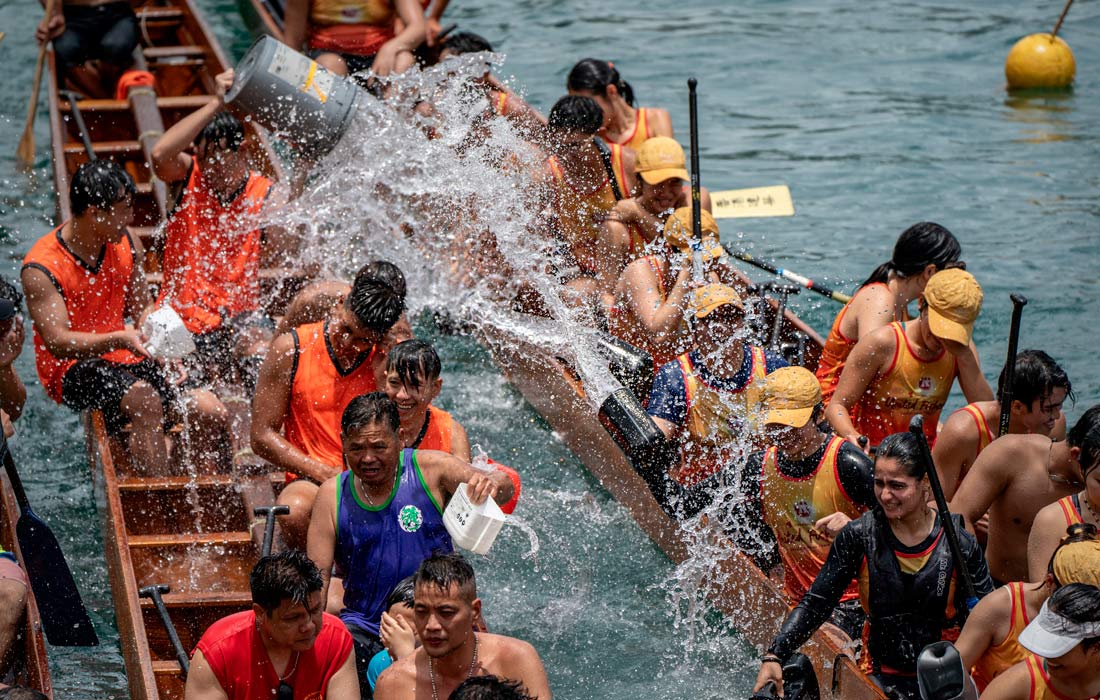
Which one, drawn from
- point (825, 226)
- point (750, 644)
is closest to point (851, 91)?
point (825, 226)

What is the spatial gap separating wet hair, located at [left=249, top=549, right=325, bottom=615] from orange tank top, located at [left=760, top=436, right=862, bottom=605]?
174cm

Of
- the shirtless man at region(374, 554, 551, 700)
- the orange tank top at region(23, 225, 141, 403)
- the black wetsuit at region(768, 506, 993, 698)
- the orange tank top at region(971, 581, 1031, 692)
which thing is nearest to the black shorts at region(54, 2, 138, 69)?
the orange tank top at region(23, 225, 141, 403)

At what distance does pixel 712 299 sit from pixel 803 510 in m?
0.92

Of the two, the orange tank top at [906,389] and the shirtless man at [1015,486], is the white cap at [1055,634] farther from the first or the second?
the orange tank top at [906,389]

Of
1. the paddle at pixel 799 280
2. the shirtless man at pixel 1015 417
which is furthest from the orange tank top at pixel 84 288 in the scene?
the shirtless man at pixel 1015 417

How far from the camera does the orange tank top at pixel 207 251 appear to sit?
6832 mm

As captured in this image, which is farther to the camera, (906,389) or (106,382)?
(106,382)

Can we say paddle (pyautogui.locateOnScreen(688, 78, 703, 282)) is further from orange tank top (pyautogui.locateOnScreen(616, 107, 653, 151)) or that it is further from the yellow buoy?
the yellow buoy

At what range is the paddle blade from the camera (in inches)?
210

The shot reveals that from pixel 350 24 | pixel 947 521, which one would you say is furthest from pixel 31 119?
pixel 947 521

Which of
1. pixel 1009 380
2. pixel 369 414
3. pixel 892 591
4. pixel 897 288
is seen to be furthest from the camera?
pixel 897 288

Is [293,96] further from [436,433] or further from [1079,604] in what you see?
[1079,604]

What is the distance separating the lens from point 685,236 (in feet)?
21.9

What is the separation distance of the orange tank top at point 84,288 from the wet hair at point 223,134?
62cm
